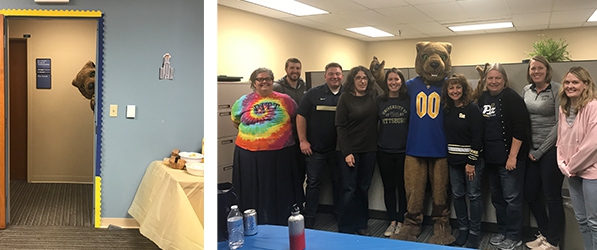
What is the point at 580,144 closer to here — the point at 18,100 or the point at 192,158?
the point at 192,158

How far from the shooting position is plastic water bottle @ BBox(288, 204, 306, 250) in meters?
0.98

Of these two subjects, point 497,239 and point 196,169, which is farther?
point 196,169

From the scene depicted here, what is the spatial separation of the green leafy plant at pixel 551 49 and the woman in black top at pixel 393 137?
0.77 feet

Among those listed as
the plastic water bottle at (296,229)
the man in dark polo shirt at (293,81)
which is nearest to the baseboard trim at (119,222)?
the plastic water bottle at (296,229)

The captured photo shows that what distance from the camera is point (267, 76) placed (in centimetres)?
95

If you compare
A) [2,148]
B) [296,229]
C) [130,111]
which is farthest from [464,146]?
[2,148]

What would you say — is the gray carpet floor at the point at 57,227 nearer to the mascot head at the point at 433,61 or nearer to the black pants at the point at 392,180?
the black pants at the point at 392,180

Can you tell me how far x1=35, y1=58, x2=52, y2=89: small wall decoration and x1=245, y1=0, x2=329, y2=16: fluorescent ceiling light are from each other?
5.36 metres

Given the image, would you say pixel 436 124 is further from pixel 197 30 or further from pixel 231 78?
pixel 197 30

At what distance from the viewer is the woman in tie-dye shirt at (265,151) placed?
0.96 m

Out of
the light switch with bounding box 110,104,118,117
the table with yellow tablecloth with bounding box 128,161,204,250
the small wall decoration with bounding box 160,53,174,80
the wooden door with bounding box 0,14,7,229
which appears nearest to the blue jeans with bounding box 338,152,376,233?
the table with yellow tablecloth with bounding box 128,161,204,250

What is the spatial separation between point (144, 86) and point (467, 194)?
3251 millimetres

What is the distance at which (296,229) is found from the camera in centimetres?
99

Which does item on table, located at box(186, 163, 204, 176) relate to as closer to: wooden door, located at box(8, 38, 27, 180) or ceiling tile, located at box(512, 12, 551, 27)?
ceiling tile, located at box(512, 12, 551, 27)
